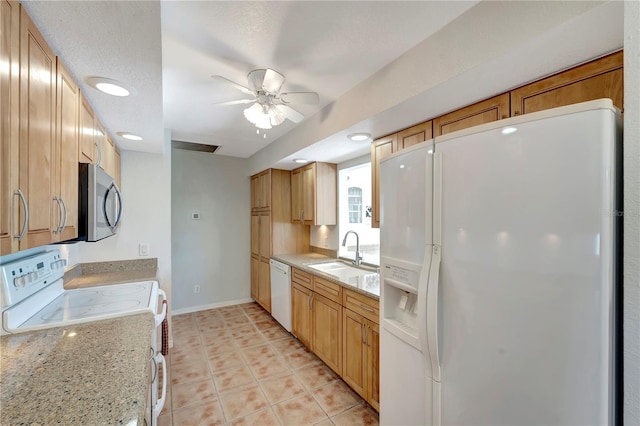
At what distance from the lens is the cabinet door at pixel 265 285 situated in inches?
150

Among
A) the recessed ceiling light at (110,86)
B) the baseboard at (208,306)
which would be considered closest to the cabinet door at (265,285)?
the baseboard at (208,306)

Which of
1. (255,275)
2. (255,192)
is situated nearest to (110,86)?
(255,192)

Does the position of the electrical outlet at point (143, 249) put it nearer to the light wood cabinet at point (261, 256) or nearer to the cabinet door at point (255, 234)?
the light wood cabinet at point (261, 256)

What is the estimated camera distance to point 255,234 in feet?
14.1

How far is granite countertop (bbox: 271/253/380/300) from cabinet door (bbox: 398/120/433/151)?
3.60 feet

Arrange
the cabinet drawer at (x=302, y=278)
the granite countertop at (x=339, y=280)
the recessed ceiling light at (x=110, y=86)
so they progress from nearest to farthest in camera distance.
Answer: the recessed ceiling light at (x=110, y=86) < the granite countertop at (x=339, y=280) < the cabinet drawer at (x=302, y=278)

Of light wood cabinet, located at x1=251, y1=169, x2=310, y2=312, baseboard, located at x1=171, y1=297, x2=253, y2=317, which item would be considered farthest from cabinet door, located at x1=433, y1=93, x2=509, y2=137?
baseboard, located at x1=171, y1=297, x2=253, y2=317

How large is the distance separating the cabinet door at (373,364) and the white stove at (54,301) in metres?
1.35

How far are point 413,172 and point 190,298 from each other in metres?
3.95

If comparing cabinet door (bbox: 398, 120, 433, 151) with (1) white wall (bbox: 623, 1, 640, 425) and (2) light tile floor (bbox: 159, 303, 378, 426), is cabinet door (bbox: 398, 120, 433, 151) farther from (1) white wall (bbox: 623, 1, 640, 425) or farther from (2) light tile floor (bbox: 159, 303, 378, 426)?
(2) light tile floor (bbox: 159, 303, 378, 426)

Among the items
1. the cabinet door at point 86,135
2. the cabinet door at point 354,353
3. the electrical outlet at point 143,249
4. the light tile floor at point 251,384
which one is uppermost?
the cabinet door at point 86,135

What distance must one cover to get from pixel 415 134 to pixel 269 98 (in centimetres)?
104

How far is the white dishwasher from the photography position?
3209 mm

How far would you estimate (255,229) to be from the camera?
430cm
